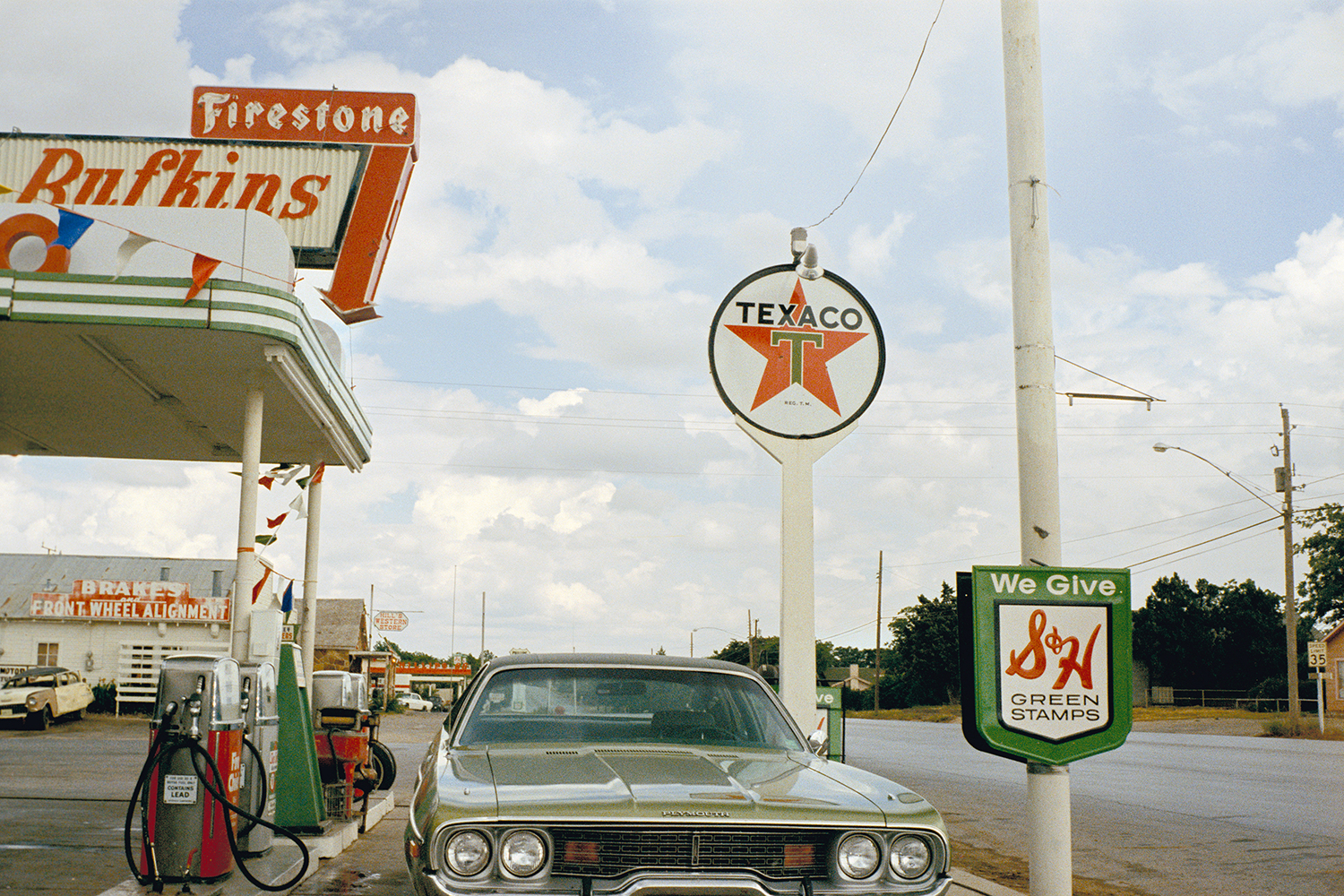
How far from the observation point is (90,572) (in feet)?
144

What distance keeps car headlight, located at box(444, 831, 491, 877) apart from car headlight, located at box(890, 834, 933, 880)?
1384 millimetres

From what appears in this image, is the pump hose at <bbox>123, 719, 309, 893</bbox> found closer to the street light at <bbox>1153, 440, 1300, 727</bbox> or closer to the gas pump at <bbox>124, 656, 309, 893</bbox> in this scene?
the gas pump at <bbox>124, 656, 309, 893</bbox>

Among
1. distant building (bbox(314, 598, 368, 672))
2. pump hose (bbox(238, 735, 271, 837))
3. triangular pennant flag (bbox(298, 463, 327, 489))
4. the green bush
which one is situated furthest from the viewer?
distant building (bbox(314, 598, 368, 672))

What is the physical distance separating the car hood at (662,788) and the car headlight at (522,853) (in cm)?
9

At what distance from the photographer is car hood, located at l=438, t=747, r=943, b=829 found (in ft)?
12.6

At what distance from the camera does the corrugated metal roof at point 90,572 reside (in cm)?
4129

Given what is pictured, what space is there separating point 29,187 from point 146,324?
7.14 metres

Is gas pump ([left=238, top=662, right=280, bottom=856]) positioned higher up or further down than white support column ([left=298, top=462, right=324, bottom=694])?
further down

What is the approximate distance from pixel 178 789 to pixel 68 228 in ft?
15.1

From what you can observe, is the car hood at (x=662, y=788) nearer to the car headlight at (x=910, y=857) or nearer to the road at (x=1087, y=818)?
the car headlight at (x=910, y=857)

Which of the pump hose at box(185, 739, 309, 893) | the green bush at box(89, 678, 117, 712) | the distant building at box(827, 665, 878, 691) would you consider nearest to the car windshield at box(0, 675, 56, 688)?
the green bush at box(89, 678, 117, 712)

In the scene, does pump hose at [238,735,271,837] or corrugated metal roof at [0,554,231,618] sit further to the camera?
corrugated metal roof at [0,554,231,618]

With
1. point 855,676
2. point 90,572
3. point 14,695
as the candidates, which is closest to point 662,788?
point 14,695

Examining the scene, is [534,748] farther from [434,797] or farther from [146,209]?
→ [146,209]
